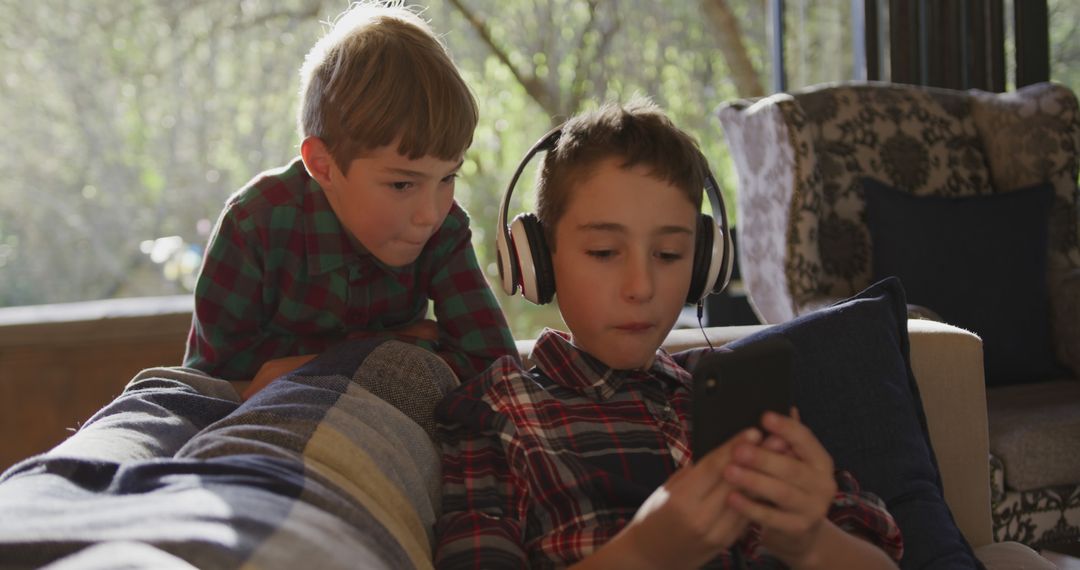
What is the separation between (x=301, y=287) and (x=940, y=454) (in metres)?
1.02

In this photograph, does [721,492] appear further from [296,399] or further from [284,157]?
[284,157]

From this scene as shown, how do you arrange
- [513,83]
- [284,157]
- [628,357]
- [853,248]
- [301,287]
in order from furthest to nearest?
[513,83], [284,157], [853,248], [301,287], [628,357]

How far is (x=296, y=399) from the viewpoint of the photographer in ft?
3.49

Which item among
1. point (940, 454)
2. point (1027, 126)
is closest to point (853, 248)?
point (1027, 126)

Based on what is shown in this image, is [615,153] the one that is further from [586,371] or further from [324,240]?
[324,240]

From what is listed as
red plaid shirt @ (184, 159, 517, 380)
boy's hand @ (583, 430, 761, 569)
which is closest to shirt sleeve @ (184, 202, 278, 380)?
red plaid shirt @ (184, 159, 517, 380)

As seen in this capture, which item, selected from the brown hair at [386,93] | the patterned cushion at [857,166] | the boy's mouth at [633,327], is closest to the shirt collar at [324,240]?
the brown hair at [386,93]

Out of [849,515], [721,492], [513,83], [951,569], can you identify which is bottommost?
[951,569]

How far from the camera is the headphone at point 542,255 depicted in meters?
1.25

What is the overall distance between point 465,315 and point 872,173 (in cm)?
168

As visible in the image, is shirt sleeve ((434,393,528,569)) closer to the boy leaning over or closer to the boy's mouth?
the boy's mouth

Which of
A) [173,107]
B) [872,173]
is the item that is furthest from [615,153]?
[173,107]

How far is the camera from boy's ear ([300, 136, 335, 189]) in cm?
156

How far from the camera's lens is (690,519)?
861 millimetres
